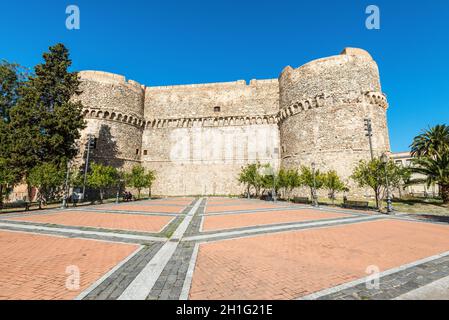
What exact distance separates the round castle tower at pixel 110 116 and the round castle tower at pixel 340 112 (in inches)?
981

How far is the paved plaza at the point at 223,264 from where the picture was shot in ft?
11.1

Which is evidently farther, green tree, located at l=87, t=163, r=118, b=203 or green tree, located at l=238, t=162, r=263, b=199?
green tree, located at l=238, t=162, r=263, b=199

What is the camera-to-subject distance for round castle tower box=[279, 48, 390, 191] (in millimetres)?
25500

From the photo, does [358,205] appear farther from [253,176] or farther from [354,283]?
[354,283]

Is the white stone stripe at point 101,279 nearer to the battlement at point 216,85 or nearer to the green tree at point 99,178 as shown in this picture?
the green tree at point 99,178

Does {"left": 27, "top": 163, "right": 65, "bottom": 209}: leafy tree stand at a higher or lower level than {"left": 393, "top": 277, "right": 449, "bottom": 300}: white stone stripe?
higher

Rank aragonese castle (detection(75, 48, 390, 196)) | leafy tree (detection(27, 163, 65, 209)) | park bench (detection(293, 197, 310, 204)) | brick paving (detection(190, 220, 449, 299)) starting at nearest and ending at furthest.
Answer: brick paving (detection(190, 220, 449, 299)) < leafy tree (detection(27, 163, 65, 209)) < park bench (detection(293, 197, 310, 204)) < aragonese castle (detection(75, 48, 390, 196))

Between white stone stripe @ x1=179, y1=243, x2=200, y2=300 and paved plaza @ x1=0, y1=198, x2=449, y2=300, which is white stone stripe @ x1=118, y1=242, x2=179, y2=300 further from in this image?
white stone stripe @ x1=179, y1=243, x2=200, y2=300

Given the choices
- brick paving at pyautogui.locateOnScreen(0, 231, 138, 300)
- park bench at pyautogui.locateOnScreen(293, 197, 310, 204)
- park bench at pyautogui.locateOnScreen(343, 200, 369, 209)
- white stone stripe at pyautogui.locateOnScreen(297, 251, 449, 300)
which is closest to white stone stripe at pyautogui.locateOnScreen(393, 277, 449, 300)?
white stone stripe at pyautogui.locateOnScreen(297, 251, 449, 300)

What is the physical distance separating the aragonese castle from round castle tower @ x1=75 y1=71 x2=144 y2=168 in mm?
128

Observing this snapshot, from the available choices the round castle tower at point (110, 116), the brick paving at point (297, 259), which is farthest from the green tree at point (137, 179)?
the brick paving at point (297, 259)

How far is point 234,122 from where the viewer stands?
33.5 meters

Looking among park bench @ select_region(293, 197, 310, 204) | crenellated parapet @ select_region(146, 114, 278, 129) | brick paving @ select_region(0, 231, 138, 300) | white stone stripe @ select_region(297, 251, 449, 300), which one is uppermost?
crenellated parapet @ select_region(146, 114, 278, 129)
